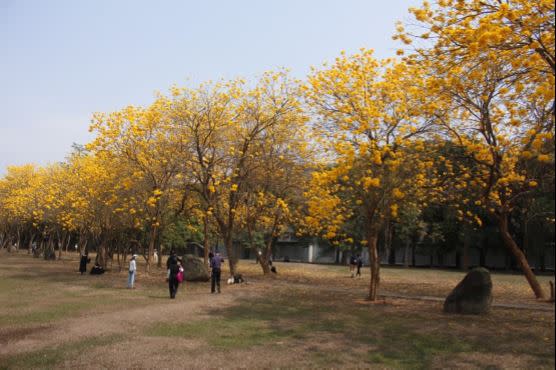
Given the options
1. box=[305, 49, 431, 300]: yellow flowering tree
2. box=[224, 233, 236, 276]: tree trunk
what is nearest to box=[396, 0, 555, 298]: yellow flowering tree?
box=[305, 49, 431, 300]: yellow flowering tree

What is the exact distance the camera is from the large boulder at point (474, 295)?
14562mm

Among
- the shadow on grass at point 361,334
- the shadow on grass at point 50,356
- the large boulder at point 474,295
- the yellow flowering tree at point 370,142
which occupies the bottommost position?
the shadow on grass at point 50,356

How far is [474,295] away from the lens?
14.6 meters

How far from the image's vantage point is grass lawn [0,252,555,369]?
9.27 m

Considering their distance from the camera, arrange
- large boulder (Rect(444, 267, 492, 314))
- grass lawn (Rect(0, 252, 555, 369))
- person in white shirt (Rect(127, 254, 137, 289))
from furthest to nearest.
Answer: person in white shirt (Rect(127, 254, 137, 289)) < large boulder (Rect(444, 267, 492, 314)) < grass lawn (Rect(0, 252, 555, 369))

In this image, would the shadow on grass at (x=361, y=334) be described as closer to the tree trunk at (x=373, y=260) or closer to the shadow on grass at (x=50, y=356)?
the shadow on grass at (x=50, y=356)

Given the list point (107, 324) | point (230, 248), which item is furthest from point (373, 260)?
point (230, 248)

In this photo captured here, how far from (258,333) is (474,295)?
22.7 feet

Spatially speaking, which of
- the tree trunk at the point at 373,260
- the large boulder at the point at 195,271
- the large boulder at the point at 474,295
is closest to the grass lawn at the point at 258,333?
the large boulder at the point at 474,295

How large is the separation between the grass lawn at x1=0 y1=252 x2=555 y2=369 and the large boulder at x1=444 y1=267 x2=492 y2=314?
37 cm

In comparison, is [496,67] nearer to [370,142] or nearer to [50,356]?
[370,142]

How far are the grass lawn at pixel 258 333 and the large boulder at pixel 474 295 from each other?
374mm

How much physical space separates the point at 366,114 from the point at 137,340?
1108cm

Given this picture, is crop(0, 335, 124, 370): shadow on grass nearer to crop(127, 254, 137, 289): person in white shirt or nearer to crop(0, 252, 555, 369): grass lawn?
crop(0, 252, 555, 369): grass lawn
